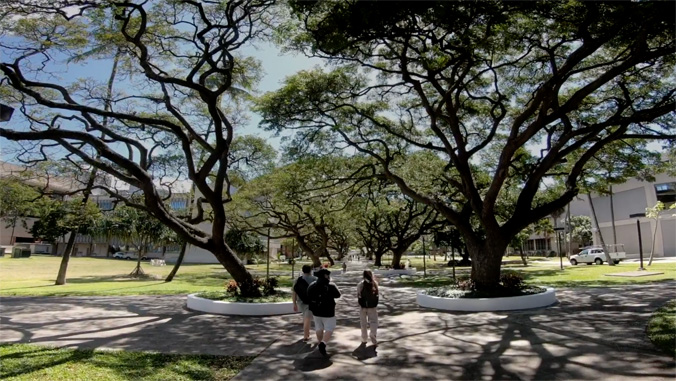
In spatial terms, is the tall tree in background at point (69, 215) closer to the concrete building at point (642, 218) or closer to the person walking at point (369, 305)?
the person walking at point (369, 305)

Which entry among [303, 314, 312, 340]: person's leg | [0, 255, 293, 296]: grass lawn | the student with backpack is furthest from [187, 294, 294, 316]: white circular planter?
[0, 255, 293, 296]: grass lawn

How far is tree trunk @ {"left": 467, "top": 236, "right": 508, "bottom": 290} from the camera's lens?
12877 mm

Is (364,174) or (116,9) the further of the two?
(364,174)

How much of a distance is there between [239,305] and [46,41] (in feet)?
30.8

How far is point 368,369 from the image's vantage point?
6.28 m

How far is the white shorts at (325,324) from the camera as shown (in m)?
7.19

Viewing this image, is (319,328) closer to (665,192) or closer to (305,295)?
(305,295)

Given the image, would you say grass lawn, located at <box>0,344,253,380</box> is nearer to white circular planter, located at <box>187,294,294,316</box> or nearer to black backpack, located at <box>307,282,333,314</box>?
black backpack, located at <box>307,282,333,314</box>

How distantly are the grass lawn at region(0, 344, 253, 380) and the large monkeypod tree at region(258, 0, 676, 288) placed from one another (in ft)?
23.9

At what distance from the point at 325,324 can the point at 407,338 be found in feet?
6.37

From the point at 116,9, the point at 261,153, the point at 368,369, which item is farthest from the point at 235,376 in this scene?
the point at 261,153

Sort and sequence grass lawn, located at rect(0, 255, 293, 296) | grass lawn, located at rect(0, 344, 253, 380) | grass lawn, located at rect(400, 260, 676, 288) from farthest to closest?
1. grass lawn, located at rect(0, 255, 293, 296)
2. grass lawn, located at rect(400, 260, 676, 288)
3. grass lawn, located at rect(0, 344, 253, 380)

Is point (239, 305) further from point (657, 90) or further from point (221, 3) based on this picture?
point (657, 90)

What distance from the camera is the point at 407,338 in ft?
27.1
